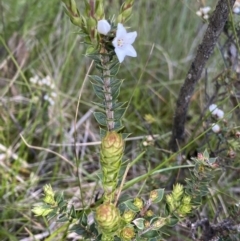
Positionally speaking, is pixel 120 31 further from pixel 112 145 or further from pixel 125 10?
pixel 112 145

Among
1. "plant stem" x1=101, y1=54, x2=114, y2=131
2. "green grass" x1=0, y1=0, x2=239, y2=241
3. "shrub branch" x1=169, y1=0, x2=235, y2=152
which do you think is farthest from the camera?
"green grass" x1=0, y1=0, x2=239, y2=241

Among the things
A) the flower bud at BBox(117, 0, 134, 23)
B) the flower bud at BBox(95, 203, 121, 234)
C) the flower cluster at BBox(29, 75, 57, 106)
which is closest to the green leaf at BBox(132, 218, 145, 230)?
the flower bud at BBox(95, 203, 121, 234)

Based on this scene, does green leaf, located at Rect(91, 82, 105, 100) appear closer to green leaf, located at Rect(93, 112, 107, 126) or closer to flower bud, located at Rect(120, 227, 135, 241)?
green leaf, located at Rect(93, 112, 107, 126)

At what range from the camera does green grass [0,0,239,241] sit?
1.80m

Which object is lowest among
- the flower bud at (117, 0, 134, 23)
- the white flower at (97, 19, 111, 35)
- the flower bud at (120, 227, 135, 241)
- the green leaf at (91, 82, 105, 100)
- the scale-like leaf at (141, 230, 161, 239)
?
the flower bud at (120, 227, 135, 241)

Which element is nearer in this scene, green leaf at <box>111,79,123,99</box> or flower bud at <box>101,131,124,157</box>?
flower bud at <box>101,131,124,157</box>

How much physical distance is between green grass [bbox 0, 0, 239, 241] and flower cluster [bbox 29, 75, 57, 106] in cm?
3

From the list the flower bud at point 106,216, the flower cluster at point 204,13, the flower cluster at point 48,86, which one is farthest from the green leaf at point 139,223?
the flower cluster at point 48,86

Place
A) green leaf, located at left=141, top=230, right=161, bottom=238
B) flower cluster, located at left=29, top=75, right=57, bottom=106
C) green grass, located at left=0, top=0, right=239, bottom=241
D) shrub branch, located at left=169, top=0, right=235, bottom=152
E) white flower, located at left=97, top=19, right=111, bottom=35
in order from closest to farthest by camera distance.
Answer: white flower, located at left=97, top=19, right=111, bottom=35, green leaf, located at left=141, top=230, right=161, bottom=238, shrub branch, located at left=169, top=0, right=235, bottom=152, green grass, located at left=0, top=0, right=239, bottom=241, flower cluster, located at left=29, top=75, right=57, bottom=106

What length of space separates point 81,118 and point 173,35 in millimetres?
775

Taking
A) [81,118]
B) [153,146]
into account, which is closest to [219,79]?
[153,146]

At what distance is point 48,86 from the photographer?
2.11 m

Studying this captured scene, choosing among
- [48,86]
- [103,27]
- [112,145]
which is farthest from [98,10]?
[48,86]

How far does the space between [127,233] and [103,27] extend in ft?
1.52
